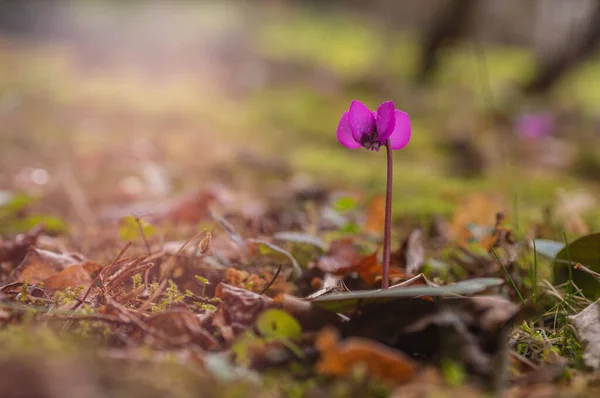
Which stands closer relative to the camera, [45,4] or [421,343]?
[421,343]

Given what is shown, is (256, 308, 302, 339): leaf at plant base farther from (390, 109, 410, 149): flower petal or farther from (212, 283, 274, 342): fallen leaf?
(390, 109, 410, 149): flower petal

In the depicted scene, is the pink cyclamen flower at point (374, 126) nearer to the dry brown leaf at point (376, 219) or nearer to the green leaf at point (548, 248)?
the green leaf at point (548, 248)

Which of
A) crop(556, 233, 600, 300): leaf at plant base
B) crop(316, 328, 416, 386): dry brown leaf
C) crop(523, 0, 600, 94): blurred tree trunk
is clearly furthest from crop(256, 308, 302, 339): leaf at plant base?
crop(523, 0, 600, 94): blurred tree trunk

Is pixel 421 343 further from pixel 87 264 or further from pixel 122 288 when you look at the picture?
pixel 87 264

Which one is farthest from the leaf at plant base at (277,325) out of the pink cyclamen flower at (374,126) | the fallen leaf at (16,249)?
Answer: the fallen leaf at (16,249)

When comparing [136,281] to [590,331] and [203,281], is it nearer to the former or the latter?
[203,281]

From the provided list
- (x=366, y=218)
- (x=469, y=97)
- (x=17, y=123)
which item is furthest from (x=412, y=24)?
(x=366, y=218)
